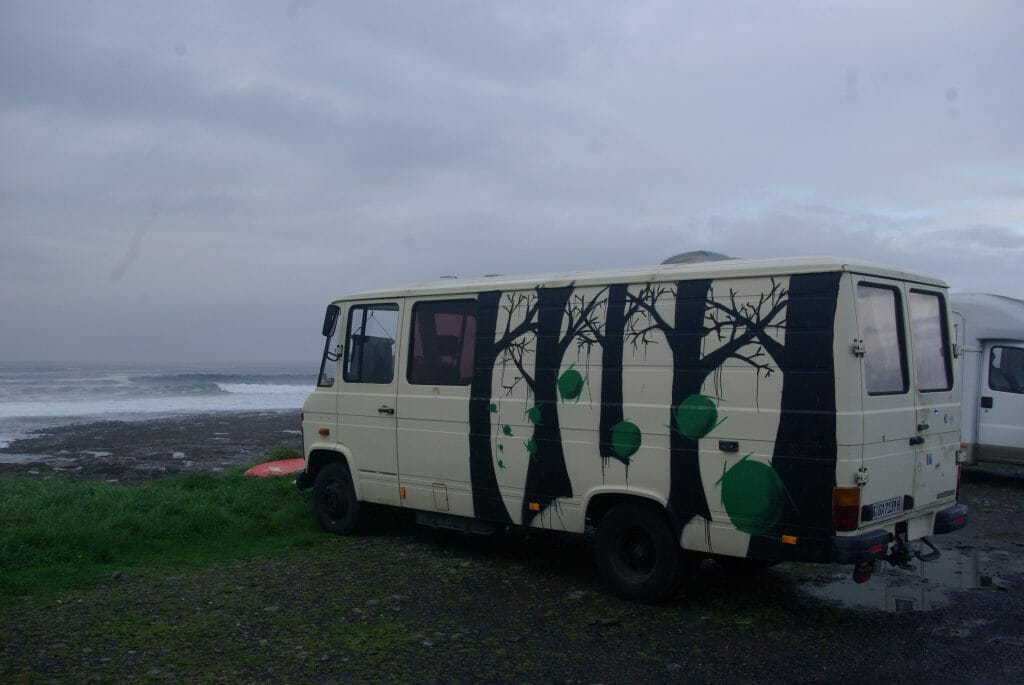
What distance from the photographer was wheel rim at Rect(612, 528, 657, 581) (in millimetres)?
6977

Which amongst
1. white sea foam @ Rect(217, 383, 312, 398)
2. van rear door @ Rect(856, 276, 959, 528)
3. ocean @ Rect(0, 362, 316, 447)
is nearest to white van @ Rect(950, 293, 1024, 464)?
van rear door @ Rect(856, 276, 959, 528)

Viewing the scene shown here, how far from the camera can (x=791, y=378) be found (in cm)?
604

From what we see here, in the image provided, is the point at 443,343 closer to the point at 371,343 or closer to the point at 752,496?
the point at 371,343

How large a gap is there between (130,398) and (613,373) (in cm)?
4436

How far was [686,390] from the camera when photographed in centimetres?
660

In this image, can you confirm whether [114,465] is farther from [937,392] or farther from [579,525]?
[937,392]

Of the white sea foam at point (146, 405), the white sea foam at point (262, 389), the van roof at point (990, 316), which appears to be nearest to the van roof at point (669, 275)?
the van roof at point (990, 316)

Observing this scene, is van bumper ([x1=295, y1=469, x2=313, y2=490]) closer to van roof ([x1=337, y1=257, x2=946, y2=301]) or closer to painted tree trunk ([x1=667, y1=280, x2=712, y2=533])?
van roof ([x1=337, y1=257, x2=946, y2=301])

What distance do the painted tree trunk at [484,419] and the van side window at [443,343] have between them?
153 millimetres

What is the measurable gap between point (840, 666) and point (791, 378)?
76.1 inches

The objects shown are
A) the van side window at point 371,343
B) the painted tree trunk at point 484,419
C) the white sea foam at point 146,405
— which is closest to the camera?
the painted tree trunk at point 484,419

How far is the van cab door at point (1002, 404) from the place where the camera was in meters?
13.6

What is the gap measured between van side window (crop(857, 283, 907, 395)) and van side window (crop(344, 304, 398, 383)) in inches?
187

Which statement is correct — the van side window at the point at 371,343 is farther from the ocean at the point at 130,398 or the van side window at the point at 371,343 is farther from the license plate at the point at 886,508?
the ocean at the point at 130,398
